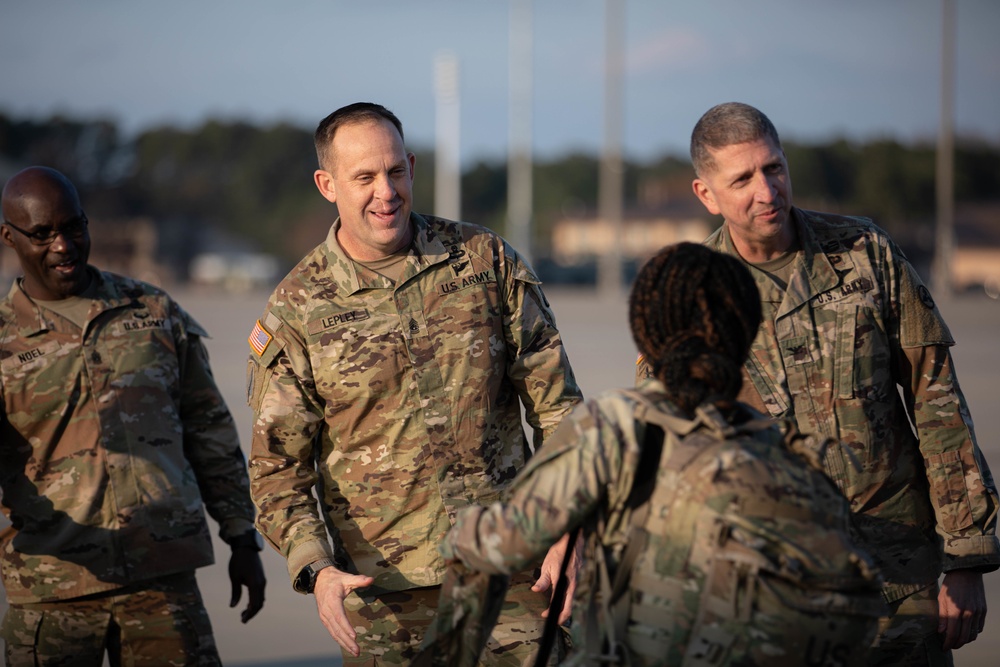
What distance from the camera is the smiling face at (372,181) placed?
155 inches

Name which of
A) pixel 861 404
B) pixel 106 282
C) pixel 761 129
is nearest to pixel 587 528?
pixel 861 404

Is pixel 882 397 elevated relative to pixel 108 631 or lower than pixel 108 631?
elevated

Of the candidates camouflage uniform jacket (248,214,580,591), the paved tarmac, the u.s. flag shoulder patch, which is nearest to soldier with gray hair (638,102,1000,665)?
camouflage uniform jacket (248,214,580,591)

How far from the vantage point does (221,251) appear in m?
77.1

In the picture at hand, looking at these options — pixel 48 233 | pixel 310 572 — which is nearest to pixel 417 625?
pixel 310 572

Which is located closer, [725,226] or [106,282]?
[725,226]

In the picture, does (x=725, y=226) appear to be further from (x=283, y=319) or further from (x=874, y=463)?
(x=283, y=319)

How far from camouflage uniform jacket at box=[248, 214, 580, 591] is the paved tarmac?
2557 mm

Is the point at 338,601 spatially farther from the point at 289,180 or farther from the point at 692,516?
the point at 289,180

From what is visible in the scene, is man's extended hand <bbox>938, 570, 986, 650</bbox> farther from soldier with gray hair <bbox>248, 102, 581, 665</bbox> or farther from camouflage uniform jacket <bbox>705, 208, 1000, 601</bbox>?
soldier with gray hair <bbox>248, 102, 581, 665</bbox>

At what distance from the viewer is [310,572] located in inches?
143

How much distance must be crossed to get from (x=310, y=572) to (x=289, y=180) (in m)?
88.1

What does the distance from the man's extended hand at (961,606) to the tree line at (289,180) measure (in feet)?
220

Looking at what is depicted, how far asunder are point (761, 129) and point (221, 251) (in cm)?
7584
